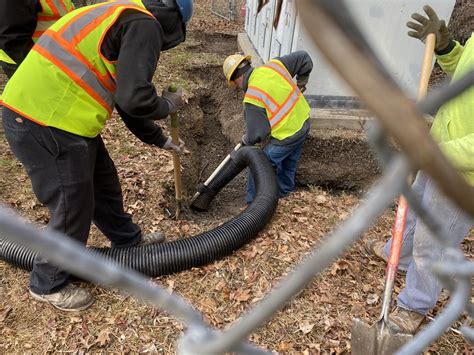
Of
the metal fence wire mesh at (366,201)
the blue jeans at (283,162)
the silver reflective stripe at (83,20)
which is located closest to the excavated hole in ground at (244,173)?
the blue jeans at (283,162)

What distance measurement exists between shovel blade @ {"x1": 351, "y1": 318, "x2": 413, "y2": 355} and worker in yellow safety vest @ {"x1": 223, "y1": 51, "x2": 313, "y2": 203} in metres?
3.00

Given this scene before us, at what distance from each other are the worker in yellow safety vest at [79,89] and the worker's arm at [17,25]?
5.01ft

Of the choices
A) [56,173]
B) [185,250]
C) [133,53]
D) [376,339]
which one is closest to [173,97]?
[133,53]

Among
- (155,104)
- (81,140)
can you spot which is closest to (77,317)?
(81,140)

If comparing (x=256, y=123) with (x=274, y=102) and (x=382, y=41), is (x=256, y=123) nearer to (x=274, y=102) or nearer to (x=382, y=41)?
(x=274, y=102)

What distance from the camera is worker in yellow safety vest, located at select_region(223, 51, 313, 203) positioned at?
4.98 meters

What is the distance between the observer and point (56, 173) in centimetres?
265

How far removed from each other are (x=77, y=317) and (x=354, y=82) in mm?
3356

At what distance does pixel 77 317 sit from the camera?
124 inches

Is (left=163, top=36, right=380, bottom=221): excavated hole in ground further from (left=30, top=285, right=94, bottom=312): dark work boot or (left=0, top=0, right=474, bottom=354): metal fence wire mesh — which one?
(left=0, top=0, right=474, bottom=354): metal fence wire mesh

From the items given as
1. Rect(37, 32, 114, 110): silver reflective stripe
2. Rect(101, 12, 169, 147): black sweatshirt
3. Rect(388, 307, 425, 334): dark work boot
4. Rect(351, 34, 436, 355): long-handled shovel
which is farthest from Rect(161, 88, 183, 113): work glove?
Rect(388, 307, 425, 334): dark work boot

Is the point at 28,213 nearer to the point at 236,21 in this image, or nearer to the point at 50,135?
the point at 50,135

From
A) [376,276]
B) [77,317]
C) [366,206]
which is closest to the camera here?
[366,206]

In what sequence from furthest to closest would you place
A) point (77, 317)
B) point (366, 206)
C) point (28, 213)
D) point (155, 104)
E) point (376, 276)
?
point (28, 213) → point (376, 276) → point (77, 317) → point (155, 104) → point (366, 206)
